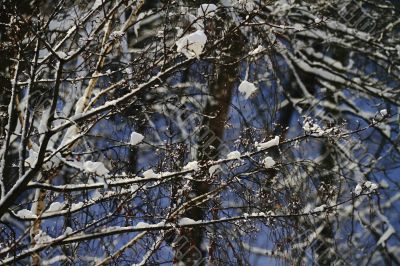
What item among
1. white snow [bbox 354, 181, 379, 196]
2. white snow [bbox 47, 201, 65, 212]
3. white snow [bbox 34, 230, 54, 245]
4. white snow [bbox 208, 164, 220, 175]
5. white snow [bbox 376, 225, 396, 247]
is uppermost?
white snow [bbox 208, 164, 220, 175]

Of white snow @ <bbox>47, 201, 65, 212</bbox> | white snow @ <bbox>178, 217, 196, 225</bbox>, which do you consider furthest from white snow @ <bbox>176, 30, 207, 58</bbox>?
white snow @ <bbox>47, 201, 65, 212</bbox>

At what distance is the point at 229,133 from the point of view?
4023 millimetres

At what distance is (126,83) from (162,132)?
100cm

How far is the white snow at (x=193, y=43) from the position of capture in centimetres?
232

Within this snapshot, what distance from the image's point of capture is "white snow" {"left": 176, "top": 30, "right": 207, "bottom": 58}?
2318mm

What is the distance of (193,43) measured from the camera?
7.64 ft

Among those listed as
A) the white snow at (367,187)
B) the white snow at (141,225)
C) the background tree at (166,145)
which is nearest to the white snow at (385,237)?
the background tree at (166,145)

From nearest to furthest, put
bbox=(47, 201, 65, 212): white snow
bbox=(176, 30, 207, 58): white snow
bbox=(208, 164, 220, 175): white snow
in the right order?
bbox=(176, 30, 207, 58): white snow → bbox=(208, 164, 220, 175): white snow → bbox=(47, 201, 65, 212): white snow

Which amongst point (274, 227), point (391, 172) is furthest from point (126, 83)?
point (391, 172)

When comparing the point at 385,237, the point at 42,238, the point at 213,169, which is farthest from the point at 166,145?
the point at 385,237

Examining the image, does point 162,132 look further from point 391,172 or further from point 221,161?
point 391,172

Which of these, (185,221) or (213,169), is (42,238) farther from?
(213,169)

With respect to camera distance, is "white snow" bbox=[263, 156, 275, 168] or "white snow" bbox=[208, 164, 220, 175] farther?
"white snow" bbox=[208, 164, 220, 175]

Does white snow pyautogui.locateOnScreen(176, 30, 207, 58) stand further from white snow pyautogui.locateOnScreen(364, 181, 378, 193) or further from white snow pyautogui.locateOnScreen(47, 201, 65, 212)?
white snow pyautogui.locateOnScreen(364, 181, 378, 193)
